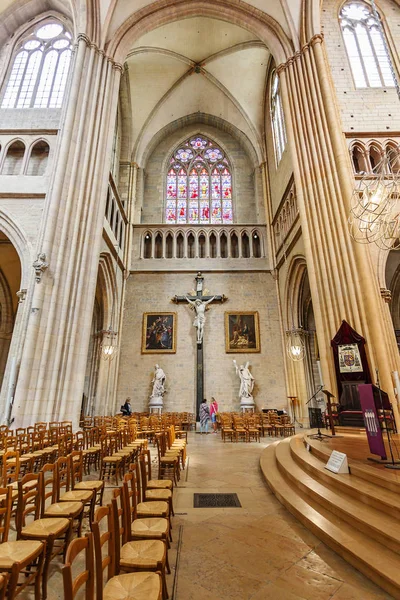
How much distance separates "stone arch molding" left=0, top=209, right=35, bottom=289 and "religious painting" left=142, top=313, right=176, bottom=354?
6.90 meters

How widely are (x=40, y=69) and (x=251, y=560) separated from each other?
17867mm

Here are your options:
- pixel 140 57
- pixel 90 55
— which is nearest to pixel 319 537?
pixel 90 55

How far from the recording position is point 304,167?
10.6 m

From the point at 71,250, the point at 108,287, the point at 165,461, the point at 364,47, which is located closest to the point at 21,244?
the point at 71,250

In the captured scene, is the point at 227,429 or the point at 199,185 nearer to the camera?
the point at 227,429

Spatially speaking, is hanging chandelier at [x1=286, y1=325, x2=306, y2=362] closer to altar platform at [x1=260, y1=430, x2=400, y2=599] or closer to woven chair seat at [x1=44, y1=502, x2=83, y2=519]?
altar platform at [x1=260, y1=430, x2=400, y2=599]

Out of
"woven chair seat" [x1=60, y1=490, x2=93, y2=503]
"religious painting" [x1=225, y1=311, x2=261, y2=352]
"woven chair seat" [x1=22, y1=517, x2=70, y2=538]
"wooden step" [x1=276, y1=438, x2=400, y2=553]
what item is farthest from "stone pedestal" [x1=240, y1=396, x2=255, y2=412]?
"woven chair seat" [x1=22, y1=517, x2=70, y2=538]

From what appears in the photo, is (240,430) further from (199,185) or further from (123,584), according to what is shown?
(199,185)

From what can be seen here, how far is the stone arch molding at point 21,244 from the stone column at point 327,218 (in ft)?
29.6

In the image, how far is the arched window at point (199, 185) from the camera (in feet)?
60.0

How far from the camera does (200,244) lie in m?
17.4

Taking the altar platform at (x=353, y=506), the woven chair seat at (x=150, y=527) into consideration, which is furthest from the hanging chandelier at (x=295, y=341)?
the woven chair seat at (x=150, y=527)

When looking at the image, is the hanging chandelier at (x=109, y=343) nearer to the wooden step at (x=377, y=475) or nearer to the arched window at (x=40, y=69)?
the arched window at (x=40, y=69)

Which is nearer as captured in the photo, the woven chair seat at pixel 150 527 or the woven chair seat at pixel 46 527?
the woven chair seat at pixel 46 527
